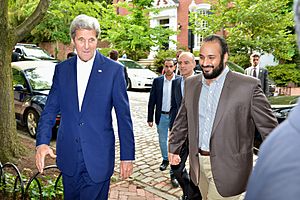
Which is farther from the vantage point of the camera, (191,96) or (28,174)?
(28,174)

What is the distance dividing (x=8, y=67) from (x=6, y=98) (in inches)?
19.1

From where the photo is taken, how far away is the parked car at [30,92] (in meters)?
7.50

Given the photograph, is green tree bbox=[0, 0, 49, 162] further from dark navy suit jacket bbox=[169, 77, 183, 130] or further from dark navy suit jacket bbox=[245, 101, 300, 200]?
dark navy suit jacket bbox=[245, 101, 300, 200]

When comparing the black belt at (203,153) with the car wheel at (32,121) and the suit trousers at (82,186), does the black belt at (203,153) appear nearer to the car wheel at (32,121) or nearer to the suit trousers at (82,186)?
the suit trousers at (82,186)

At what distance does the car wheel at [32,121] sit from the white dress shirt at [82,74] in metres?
4.97

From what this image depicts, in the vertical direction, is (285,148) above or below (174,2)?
below

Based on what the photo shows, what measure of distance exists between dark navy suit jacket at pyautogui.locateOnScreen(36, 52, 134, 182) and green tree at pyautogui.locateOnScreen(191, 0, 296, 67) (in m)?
13.9

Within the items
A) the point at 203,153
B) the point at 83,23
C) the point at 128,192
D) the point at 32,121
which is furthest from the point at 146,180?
the point at 32,121

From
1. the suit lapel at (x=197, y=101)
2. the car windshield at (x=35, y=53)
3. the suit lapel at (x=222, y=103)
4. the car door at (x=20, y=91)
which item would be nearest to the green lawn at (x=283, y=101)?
the suit lapel at (x=197, y=101)

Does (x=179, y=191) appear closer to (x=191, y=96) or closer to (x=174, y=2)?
(x=191, y=96)

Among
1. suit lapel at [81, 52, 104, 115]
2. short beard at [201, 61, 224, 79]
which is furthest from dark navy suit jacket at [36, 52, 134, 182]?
short beard at [201, 61, 224, 79]

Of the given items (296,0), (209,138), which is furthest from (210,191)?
(296,0)

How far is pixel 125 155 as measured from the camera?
290 cm

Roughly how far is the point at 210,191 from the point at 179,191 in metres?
1.91
